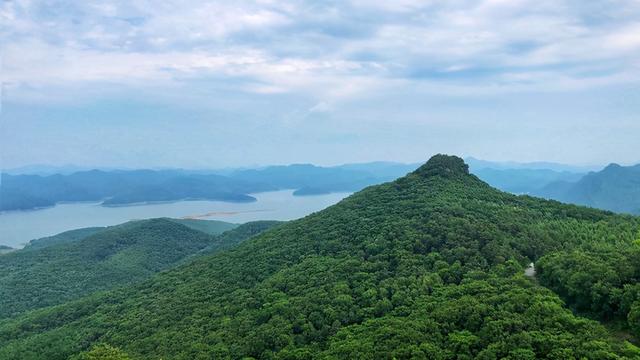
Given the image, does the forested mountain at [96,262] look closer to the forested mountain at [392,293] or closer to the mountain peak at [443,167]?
the forested mountain at [392,293]

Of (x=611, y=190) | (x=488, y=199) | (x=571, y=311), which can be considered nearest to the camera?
(x=571, y=311)

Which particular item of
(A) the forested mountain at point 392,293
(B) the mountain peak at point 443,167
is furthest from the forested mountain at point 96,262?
(B) the mountain peak at point 443,167

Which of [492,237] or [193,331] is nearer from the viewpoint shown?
[193,331]

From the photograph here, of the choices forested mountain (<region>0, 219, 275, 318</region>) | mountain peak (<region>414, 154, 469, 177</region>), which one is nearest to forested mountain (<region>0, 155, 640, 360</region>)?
mountain peak (<region>414, 154, 469, 177</region>)

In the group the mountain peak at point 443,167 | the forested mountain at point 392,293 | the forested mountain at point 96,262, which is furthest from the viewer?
the forested mountain at point 96,262

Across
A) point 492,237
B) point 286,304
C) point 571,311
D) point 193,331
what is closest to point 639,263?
point 571,311

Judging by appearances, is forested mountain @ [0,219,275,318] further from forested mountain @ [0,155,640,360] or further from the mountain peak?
the mountain peak

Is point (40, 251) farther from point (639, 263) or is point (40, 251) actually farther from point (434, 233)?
point (639, 263)
